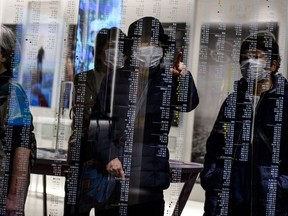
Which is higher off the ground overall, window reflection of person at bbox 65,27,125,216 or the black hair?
the black hair

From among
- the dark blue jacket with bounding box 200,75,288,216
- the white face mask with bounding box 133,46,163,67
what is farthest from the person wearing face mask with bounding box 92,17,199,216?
the dark blue jacket with bounding box 200,75,288,216

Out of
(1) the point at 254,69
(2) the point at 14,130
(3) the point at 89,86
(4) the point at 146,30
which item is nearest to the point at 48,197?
(2) the point at 14,130

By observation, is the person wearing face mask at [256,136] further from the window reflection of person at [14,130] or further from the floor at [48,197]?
the window reflection of person at [14,130]

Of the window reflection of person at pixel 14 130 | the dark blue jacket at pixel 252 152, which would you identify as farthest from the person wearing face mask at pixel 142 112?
the window reflection of person at pixel 14 130

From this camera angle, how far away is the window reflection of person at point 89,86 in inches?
59.9

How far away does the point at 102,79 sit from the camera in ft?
5.00

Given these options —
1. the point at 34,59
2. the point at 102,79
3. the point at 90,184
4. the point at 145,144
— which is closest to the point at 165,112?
the point at 145,144

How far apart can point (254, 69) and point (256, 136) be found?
20 cm

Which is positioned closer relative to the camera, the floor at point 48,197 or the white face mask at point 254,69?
the white face mask at point 254,69

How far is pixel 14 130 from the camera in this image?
1582 millimetres

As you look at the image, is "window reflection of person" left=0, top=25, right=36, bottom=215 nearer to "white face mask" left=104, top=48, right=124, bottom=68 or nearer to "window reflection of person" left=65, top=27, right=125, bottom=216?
"window reflection of person" left=65, top=27, right=125, bottom=216

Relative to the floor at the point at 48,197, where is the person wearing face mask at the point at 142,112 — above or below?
above

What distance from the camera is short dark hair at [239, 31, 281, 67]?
1443 mm

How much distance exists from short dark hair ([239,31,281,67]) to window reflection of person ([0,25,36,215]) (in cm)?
70
